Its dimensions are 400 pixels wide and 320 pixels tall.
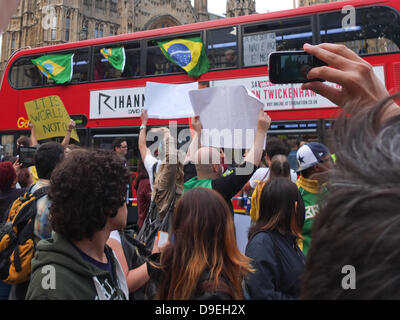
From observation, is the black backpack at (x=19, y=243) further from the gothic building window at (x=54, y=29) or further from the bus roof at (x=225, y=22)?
the gothic building window at (x=54, y=29)

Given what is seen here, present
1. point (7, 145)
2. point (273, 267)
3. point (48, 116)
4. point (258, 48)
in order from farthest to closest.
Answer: point (7, 145) < point (258, 48) < point (48, 116) < point (273, 267)

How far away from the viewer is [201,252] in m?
1.55

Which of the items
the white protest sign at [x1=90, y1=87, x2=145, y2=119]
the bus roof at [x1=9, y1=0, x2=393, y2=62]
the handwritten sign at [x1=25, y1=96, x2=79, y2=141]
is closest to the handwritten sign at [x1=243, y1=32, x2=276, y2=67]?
the bus roof at [x1=9, y1=0, x2=393, y2=62]

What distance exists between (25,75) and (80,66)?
1.83 metres

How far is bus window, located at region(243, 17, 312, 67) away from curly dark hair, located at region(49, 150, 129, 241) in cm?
558

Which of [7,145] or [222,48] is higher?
[222,48]

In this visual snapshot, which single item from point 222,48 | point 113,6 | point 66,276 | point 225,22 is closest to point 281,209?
point 66,276

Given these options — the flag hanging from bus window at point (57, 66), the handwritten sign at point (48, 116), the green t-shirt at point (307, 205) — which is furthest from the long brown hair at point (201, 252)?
the flag hanging from bus window at point (57, 66)

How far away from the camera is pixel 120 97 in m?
7.49

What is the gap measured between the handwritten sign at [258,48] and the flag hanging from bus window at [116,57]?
295 centimetres

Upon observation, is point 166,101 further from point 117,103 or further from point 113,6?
point 113,6

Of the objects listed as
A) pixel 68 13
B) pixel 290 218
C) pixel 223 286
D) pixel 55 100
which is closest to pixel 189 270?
pixel 223 286

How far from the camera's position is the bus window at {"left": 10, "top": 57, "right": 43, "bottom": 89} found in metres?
8.55
